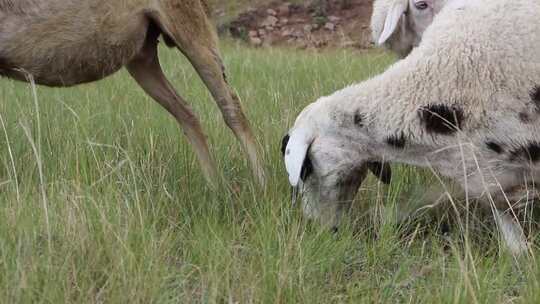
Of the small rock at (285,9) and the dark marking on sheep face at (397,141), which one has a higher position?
the dark marking on sheep face at (397,141)

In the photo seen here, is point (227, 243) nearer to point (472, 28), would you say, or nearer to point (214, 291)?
point (214, 291)

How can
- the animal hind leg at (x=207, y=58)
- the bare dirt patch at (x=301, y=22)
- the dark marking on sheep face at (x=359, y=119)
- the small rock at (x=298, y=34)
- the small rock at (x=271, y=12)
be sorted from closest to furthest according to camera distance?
the dark marking on sheep face at (x=359, y=119) → the animal hind leg at (x=207, y=58) → the bare dirt patch at (x=301, y=22) → the small rock at (x=298, y=34) → the small rock at (x=271, y=12)

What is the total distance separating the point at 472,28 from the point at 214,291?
69.9 inches

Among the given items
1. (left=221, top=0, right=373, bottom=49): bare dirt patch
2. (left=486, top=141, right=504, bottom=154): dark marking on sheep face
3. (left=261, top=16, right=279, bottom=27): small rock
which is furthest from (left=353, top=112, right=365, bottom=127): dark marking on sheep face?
(left=261, top=16, right=279, bottom=27): small rock

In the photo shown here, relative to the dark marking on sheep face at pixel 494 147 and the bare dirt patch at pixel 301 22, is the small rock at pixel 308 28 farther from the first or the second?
the dark marking on sheep face at pixel 494 147

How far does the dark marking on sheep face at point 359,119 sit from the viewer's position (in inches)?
147

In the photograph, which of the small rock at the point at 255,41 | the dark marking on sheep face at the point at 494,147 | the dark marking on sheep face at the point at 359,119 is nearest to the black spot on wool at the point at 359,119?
the dark marking on sheep face at the point at 359,119

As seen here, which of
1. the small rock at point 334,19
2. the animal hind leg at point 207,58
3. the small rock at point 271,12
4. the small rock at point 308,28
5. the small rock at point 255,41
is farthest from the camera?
the small rock at point 271,12

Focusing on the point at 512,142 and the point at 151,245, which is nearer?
the point at 151,245

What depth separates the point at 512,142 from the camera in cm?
345

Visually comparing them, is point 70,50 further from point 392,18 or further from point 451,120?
point 451,120

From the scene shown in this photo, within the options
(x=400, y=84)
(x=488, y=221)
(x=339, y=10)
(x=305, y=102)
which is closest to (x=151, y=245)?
(x=400, y=84)

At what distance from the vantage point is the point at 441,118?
3539 mm

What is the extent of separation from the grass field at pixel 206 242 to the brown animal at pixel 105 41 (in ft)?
1.08
